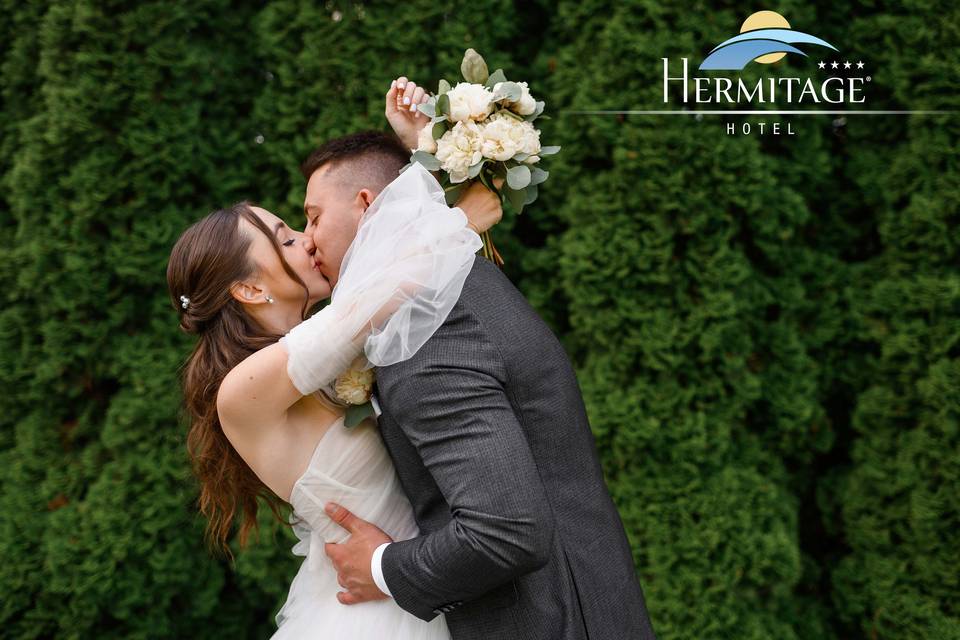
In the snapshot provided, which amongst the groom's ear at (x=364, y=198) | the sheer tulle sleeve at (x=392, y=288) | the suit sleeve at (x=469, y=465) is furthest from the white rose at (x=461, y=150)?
the suit sleeve at (x=469, y=465)

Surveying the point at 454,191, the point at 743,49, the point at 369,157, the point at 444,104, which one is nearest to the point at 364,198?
the point at 369,157

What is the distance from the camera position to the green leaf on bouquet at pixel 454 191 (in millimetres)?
2346

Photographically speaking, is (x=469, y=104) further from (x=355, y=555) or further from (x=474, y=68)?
(x=355, y=555)

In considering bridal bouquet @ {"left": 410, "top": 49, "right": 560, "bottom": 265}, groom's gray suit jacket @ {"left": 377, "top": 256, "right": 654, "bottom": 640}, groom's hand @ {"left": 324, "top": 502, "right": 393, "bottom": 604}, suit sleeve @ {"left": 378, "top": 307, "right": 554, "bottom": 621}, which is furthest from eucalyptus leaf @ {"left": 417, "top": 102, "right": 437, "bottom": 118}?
groom's hand @ {"left": 324, "top": 502, "right": 393, "bottom": 604}

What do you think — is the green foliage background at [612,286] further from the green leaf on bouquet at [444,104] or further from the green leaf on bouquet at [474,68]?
the green leaf on bouquet at [444,104]

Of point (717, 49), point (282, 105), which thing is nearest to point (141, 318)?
point (282, 105)

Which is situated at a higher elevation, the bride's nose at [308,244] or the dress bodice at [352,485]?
the bride's nose at [308,244]

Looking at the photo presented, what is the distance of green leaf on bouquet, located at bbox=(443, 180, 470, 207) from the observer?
2346mm

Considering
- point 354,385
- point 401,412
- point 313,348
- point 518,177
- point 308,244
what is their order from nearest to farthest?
point 401,412 → point 313,348 → point 354,385 → point 518,177 → point 308,244

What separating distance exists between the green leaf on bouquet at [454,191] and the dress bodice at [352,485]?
2.26 ft

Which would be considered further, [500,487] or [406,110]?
[406,110]

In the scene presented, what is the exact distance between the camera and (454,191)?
7.79 feet

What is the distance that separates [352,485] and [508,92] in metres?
1.19

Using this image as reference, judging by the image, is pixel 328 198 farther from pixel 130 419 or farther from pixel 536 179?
pixel 130 419
